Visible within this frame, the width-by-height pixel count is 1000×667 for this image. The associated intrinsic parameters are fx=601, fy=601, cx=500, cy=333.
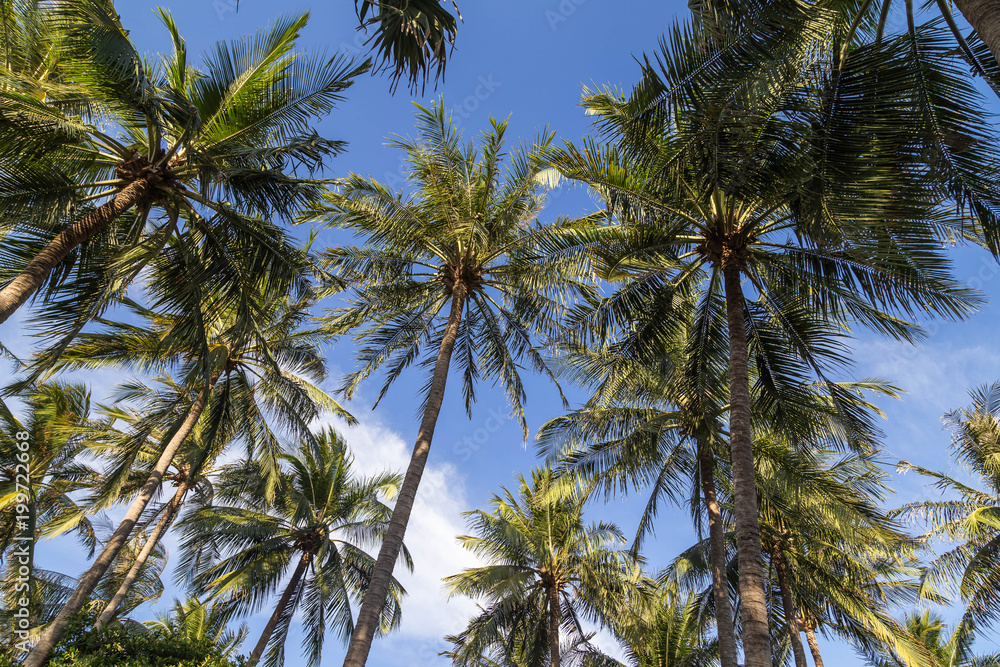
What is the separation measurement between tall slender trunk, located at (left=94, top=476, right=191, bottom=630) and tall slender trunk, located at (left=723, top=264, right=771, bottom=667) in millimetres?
13590

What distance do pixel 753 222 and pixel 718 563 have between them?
7925 millimetres

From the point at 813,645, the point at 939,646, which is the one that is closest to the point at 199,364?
the point at 813,645

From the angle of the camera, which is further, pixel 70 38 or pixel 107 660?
pixel 107 660

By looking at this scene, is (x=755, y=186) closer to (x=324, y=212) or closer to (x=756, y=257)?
(x=756, y=257)

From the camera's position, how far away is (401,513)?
10.1m

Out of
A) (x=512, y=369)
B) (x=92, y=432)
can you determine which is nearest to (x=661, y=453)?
(x=512, y=369)

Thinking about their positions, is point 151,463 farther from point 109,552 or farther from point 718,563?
point 718,563

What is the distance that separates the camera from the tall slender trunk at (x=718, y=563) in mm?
12227

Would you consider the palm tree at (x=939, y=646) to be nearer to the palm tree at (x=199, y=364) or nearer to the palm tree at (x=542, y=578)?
the palm tree at (x=542, y=578)

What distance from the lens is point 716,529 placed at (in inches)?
555

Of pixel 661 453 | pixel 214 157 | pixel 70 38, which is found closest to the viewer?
pixel 70 38

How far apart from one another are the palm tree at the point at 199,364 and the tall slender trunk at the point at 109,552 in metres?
0.02

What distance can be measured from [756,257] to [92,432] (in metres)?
17.3

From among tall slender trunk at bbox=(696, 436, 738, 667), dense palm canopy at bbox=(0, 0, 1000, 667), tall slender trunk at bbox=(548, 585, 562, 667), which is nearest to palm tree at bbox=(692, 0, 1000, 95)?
dense palm canopy at bbox=(0, 0, 1000, 667)
